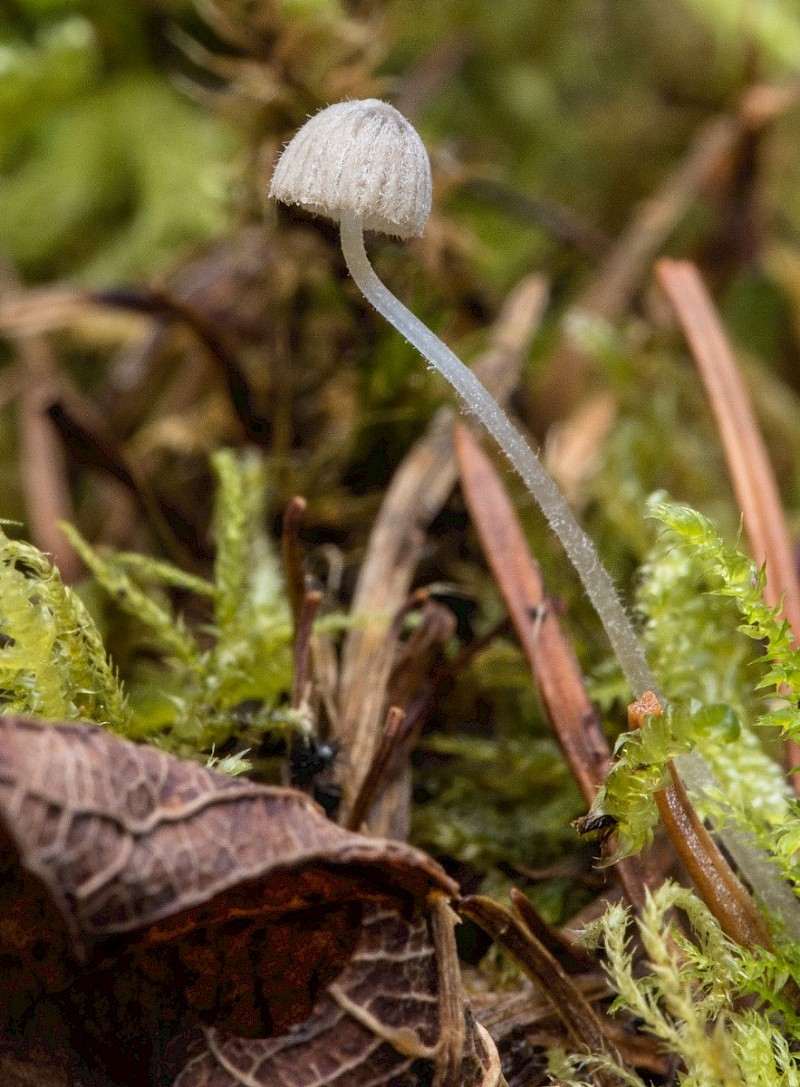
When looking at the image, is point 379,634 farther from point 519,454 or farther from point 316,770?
point 519,454

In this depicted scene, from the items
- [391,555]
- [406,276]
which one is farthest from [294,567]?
[406,276]

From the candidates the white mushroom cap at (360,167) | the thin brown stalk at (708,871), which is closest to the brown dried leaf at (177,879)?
the thin brown stalk at (708,871)

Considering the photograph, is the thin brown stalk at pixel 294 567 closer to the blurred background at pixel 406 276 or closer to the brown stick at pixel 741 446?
the blurred background at pixel 406 276

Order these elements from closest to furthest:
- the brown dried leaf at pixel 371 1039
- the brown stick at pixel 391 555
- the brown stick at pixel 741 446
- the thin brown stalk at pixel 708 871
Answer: the brown dried leaf at pixel 371 1039, the thin brown stalk at pixel 708 871, the brown stick at pixel 391 555, the brown stick at pixel 741 446

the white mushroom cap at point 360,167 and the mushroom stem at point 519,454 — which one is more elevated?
the white mushroom cap at point 360,167

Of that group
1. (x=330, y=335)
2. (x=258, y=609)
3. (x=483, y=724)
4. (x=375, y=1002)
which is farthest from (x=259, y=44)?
(x=375, y=1002)

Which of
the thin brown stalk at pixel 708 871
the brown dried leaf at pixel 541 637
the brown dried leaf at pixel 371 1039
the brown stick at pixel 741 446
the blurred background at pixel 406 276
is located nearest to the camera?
the brown dried leaf at pixel 371 1039

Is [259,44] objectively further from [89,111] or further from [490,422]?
[490,422]

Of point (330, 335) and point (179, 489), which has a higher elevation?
point (330, 335)
